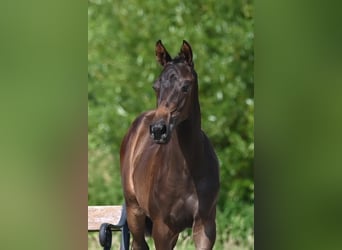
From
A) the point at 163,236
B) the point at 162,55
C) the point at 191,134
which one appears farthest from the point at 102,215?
the point at 162,55

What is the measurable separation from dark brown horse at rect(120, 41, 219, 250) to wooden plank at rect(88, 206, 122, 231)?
0.36 feet

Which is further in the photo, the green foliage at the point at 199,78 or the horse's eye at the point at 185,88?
the green foliage at the point at 199,78

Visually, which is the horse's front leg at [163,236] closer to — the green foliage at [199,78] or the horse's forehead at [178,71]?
the green foliage at [199,78]

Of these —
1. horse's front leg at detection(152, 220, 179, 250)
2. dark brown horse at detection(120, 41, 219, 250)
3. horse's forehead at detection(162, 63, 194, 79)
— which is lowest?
horse's front leg at detection(152, 220, 179, 250)

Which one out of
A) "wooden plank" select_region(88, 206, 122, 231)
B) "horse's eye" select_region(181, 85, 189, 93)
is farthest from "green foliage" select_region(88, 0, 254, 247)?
"horse's eye" select_region(181, 85, 189, 93)

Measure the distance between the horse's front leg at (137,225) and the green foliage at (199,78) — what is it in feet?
0.31

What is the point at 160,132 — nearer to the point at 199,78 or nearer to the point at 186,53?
the point at 186,53

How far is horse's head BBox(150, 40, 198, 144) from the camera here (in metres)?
1.67

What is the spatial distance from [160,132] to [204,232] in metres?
0.25

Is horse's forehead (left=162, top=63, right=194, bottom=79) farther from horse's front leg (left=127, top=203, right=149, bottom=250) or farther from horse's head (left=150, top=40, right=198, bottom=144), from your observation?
horse's front leg (left=127, top=203, right=149, bottom=250)

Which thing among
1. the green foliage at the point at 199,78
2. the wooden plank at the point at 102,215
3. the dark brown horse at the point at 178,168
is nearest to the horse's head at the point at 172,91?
the dark brown horse at the point at 178,168

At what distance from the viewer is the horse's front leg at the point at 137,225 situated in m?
1.87

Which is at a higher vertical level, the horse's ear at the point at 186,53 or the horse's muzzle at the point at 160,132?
the horse's ear at the point at 186,53
